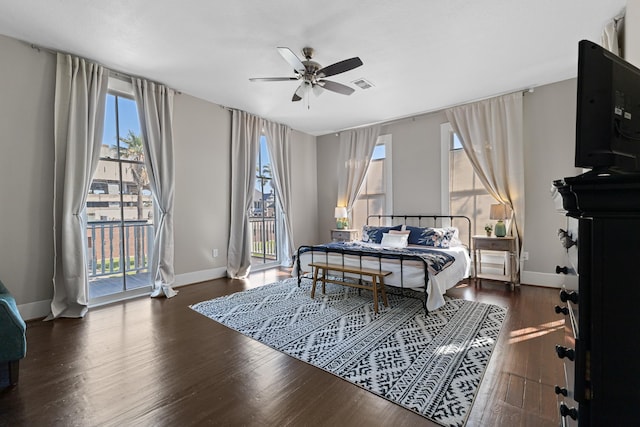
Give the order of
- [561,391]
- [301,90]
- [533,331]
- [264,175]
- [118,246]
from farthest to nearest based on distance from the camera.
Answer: [264,175] → [118,246] → [301,90] → [533,331] → [561,391]

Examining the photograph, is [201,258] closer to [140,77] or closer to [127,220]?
[127,220]

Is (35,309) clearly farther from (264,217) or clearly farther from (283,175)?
(283,175)

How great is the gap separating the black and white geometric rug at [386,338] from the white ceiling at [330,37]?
2.87 metres

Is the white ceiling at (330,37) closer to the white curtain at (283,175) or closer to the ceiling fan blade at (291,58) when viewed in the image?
the ceiling fan blade at (291,58)

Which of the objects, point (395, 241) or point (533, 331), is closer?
point (533, 331)

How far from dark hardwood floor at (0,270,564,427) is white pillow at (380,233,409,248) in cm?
174

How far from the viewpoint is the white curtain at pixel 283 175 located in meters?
5.68

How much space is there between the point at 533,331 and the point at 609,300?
2615 millimetres

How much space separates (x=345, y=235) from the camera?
5.86 metres

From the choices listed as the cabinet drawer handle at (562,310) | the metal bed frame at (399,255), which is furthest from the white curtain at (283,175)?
the cabinet drawer handle at (562,310)

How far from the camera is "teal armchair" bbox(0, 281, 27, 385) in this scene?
6.07ft

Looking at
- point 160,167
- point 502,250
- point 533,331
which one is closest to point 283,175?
point 160,167

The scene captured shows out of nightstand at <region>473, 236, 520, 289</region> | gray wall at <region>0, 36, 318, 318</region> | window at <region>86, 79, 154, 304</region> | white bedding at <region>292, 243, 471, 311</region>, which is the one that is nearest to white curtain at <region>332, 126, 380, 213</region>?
white bedding at <region>292, 243, 471, 311</region>

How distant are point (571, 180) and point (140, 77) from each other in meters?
4.66
